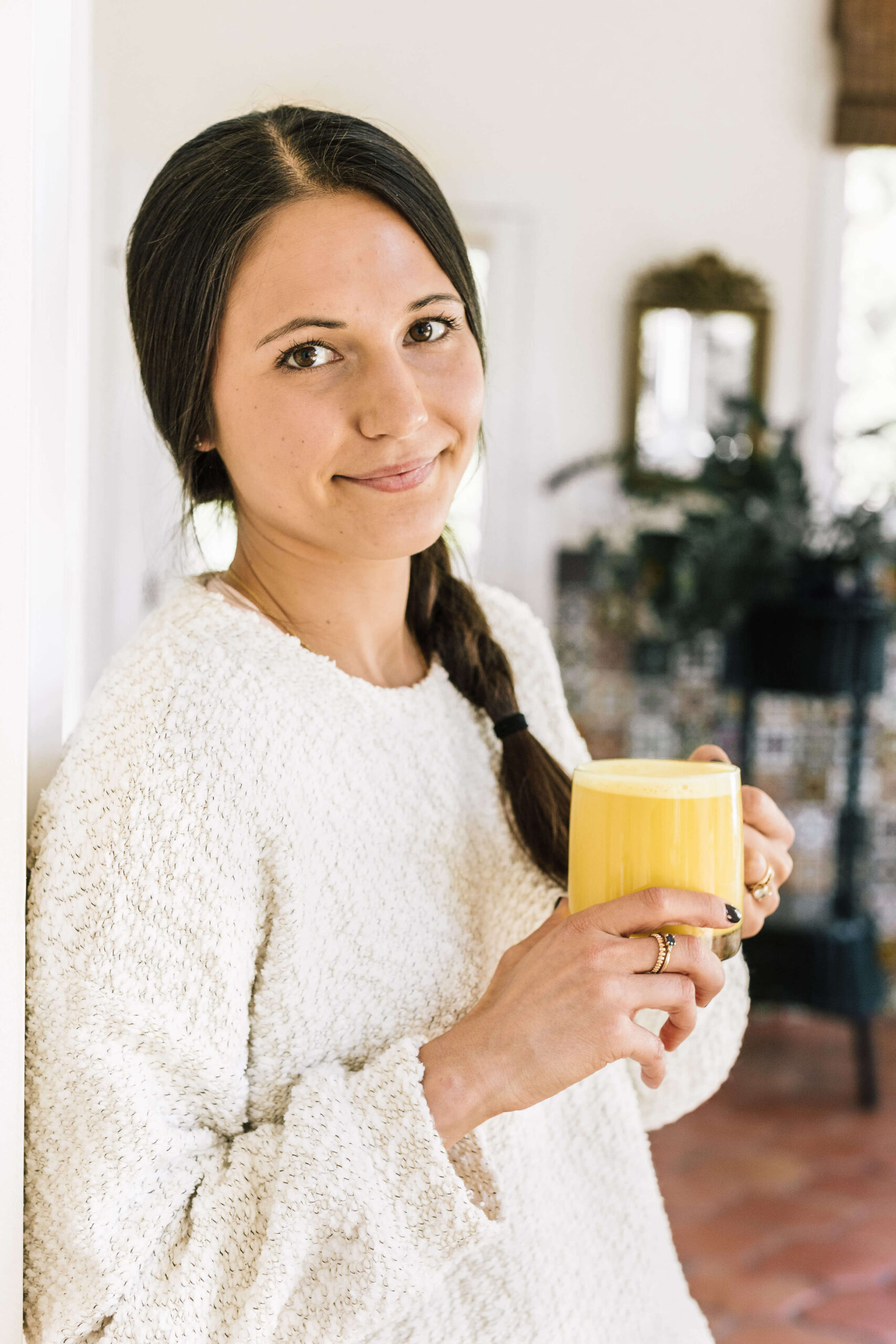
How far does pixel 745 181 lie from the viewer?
3643 mm

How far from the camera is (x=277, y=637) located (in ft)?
2.75

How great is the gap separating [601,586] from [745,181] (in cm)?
135

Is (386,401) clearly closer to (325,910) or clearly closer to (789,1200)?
(325,910)

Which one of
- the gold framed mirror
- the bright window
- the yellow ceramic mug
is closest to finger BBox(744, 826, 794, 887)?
the yellow ceramic mug

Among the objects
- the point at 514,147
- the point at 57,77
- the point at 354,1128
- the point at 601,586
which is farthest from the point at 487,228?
the point at 354,1128

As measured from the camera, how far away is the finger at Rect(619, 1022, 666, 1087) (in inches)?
28.3

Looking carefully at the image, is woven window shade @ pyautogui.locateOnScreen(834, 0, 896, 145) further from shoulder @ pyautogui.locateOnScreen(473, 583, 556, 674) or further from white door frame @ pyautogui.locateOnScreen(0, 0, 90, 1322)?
white door frame @ pyautogui.locateOnScreen(0, 0, 90, 1322)

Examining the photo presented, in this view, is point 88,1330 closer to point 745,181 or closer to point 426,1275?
point 426,1275

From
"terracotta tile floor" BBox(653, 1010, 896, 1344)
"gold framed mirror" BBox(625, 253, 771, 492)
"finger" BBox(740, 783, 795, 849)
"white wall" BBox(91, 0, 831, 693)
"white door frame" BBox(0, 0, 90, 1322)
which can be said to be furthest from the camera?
"gold framed mirror" BBox(625, 253, 771, 492)

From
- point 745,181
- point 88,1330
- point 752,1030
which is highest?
point 745,181

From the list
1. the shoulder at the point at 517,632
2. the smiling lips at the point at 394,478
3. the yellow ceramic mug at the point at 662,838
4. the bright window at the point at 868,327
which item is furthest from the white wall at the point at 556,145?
the yellow ceramic mug at the point at 662,838

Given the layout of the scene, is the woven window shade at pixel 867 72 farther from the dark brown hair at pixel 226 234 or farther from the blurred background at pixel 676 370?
the dark brown hair at pixel 226 234

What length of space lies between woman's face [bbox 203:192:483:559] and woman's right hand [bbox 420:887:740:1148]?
31cm

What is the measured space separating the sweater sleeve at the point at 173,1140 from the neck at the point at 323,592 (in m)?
0.21
